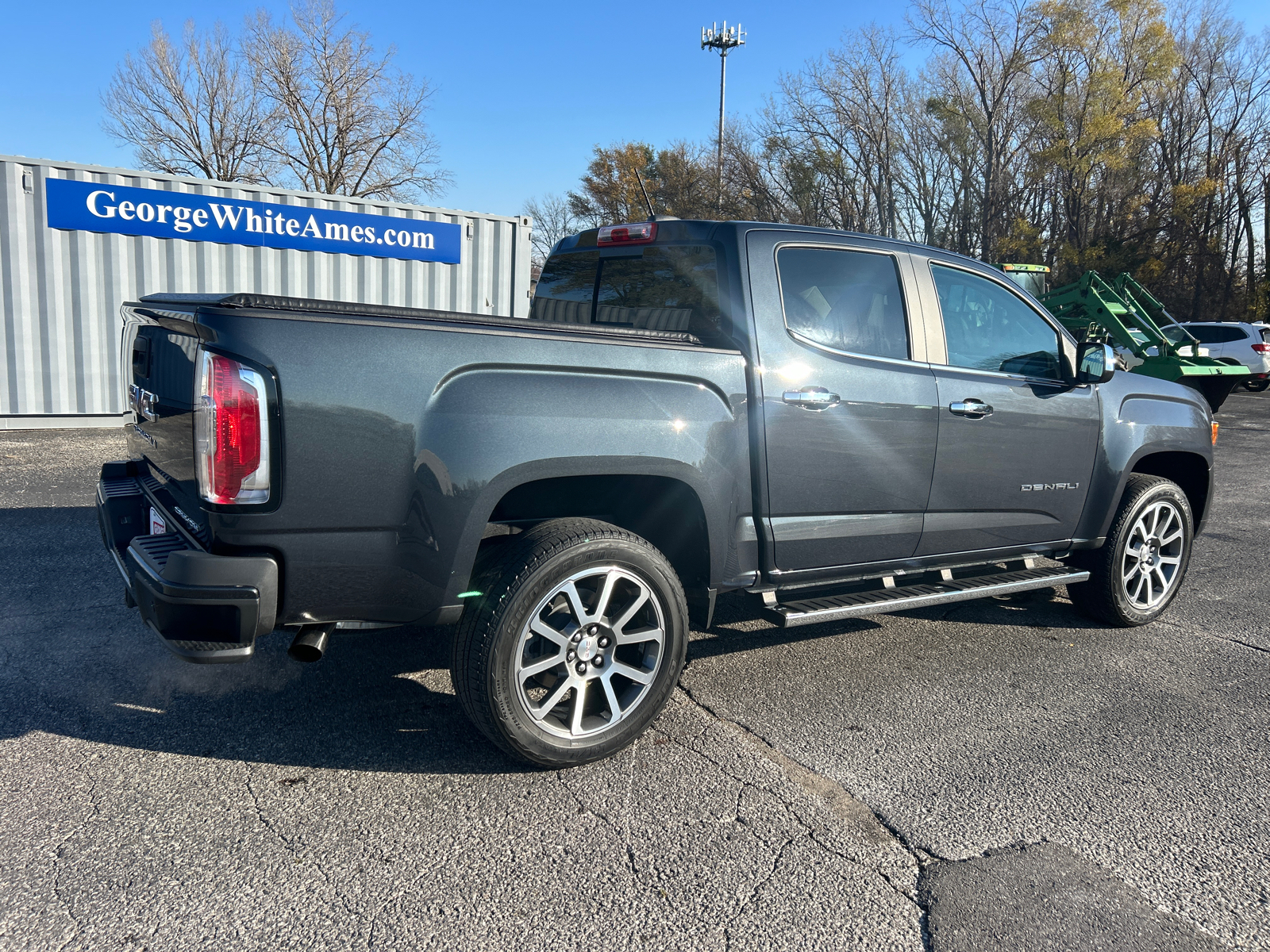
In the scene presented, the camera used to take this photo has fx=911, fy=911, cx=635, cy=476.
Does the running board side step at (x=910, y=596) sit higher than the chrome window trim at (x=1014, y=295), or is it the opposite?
the chrome window trim at (x=1014, y=295)

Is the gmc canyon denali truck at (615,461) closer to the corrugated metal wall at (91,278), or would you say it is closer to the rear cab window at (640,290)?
the rear cab window at (640,290)

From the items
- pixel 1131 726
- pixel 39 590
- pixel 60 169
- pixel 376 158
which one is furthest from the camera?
pixel 376 158

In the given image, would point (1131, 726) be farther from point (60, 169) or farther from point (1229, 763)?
point (60, 169)

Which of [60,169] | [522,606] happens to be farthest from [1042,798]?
[60,169]

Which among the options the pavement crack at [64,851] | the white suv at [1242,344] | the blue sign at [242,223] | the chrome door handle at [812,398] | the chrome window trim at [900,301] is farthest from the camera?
the white suv at [1242,344]

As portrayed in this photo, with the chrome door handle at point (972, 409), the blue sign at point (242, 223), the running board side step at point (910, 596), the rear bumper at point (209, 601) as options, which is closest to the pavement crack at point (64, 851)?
the rear bumper at point (209, 601)

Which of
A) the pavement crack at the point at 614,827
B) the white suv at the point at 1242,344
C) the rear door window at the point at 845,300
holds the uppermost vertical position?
the white suv at the point at 1242,344

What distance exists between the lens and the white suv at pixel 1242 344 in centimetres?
2191

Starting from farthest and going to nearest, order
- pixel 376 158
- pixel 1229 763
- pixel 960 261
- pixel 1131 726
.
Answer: pixel 376 158 → pixel 960 261 → pixel 1131 726 → pixel 1229 763

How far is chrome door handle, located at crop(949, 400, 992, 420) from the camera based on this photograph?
12.8 feet

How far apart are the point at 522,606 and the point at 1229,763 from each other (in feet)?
8.54

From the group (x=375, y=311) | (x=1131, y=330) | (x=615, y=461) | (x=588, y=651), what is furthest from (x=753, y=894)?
(x=1131, y=330)

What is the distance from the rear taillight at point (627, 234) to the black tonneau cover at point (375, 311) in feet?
2.44

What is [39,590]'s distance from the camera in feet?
15.2
